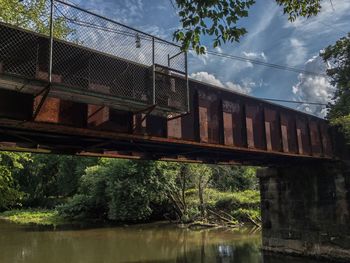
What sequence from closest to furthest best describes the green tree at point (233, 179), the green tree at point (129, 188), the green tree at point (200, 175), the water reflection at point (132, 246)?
the water reflection at point (132, 246), the green tree at point (129, 188), the green tree at point (200, 175), the green tree at point (233, 179)

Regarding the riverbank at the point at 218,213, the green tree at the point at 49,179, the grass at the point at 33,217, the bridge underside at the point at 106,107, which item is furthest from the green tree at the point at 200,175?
the bridge underside at the point at 106,107

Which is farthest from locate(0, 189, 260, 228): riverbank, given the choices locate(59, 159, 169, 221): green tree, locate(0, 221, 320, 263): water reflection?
locate(0, 221, 320, 263): water reflection

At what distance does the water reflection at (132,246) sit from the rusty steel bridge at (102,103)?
7.66 meters

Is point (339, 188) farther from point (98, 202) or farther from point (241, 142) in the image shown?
point (98, 202)

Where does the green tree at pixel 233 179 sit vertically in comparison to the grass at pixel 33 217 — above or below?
above

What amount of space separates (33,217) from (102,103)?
41502 millimetres

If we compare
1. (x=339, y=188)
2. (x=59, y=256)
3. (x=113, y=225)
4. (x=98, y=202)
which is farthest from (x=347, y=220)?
(x=98, y=202)

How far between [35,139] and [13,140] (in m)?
0.77

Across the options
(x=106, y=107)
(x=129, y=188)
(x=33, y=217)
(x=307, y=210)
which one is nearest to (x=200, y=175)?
(x=129, y=188)

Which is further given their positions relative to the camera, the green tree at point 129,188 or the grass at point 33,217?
the grass at point 33,217

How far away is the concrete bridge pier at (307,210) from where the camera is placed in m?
21.7

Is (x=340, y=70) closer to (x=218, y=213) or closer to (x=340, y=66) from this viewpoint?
(x=340, y=66)

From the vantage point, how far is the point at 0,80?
8938 mm

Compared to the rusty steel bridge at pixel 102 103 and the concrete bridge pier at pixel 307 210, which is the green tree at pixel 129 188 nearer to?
the concrete bridge pier at pixel 307 210
